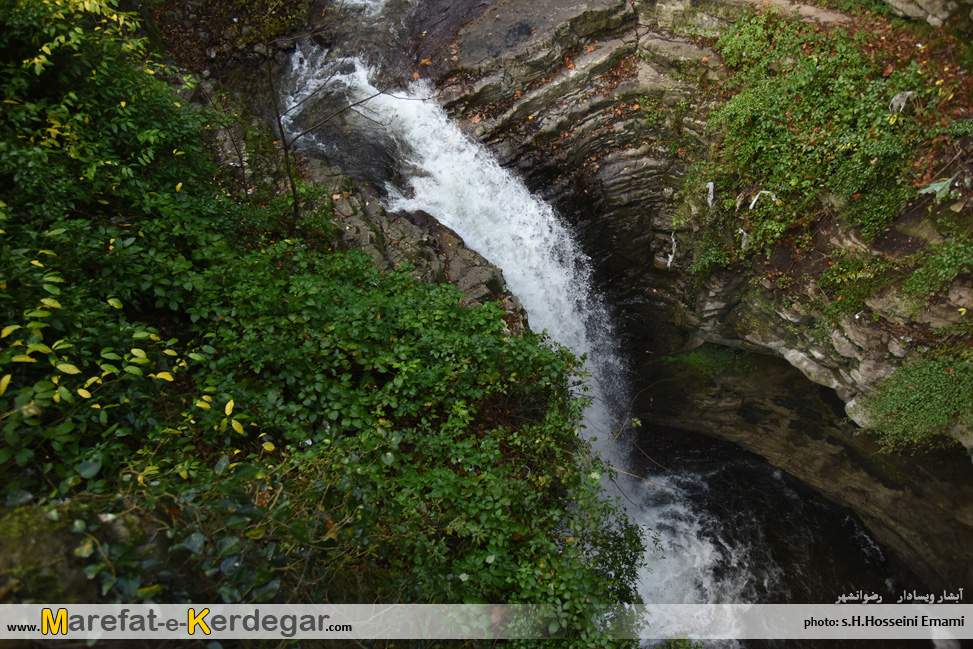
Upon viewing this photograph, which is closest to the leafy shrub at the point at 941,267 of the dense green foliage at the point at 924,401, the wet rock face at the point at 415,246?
the dense green foliage at the point at 924,401

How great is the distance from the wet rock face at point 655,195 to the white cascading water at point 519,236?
1.61ft

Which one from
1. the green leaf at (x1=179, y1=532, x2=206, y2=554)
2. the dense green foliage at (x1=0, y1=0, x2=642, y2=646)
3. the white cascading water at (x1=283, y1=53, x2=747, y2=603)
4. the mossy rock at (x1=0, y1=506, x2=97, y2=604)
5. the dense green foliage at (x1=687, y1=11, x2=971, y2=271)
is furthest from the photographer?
the white cascading water at (x1=283, y1=53, x2=747, y2=603)

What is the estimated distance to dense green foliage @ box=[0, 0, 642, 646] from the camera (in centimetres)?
304

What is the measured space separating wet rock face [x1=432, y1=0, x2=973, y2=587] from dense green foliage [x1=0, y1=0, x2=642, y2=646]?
4966 millimetres

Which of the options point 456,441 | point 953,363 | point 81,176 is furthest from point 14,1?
point 953,363

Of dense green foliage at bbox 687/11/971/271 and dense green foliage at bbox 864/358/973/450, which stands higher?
dense green foliage at bbox 687/11/971/271

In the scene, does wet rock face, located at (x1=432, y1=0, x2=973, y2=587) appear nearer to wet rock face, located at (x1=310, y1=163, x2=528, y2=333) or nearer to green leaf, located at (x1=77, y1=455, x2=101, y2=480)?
wet rock face, located at (x1=310, y1=163, x2=528, y2=333)

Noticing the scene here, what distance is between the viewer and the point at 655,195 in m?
9.76

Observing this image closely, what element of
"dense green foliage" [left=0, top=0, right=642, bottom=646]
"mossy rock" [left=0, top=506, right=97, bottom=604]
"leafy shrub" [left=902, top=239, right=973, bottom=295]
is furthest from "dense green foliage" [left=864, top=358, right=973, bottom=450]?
"mossy rock" [left=0, top=506, right=97, bottom=604]

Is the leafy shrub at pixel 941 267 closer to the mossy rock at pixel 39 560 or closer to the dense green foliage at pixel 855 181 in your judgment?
the dense green foliage at pixel 855 181

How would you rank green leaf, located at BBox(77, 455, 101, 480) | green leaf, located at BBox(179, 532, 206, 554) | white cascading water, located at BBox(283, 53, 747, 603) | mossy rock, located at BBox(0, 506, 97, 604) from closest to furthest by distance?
mossy rock, located at BBox(0, 506, 97, 604) → green leaf, located at BBox(179, 532, 206, 554) → green leaf, located at BBox(77, 455, 101, 480) → white cascading water, located at BBox(283, 53, 747, 603)

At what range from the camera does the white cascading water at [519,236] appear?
32.1 ft

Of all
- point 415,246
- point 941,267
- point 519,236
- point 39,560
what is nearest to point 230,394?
point 39,560

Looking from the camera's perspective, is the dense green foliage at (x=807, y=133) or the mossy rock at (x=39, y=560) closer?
the mossy rock at (x=39, y=560)
